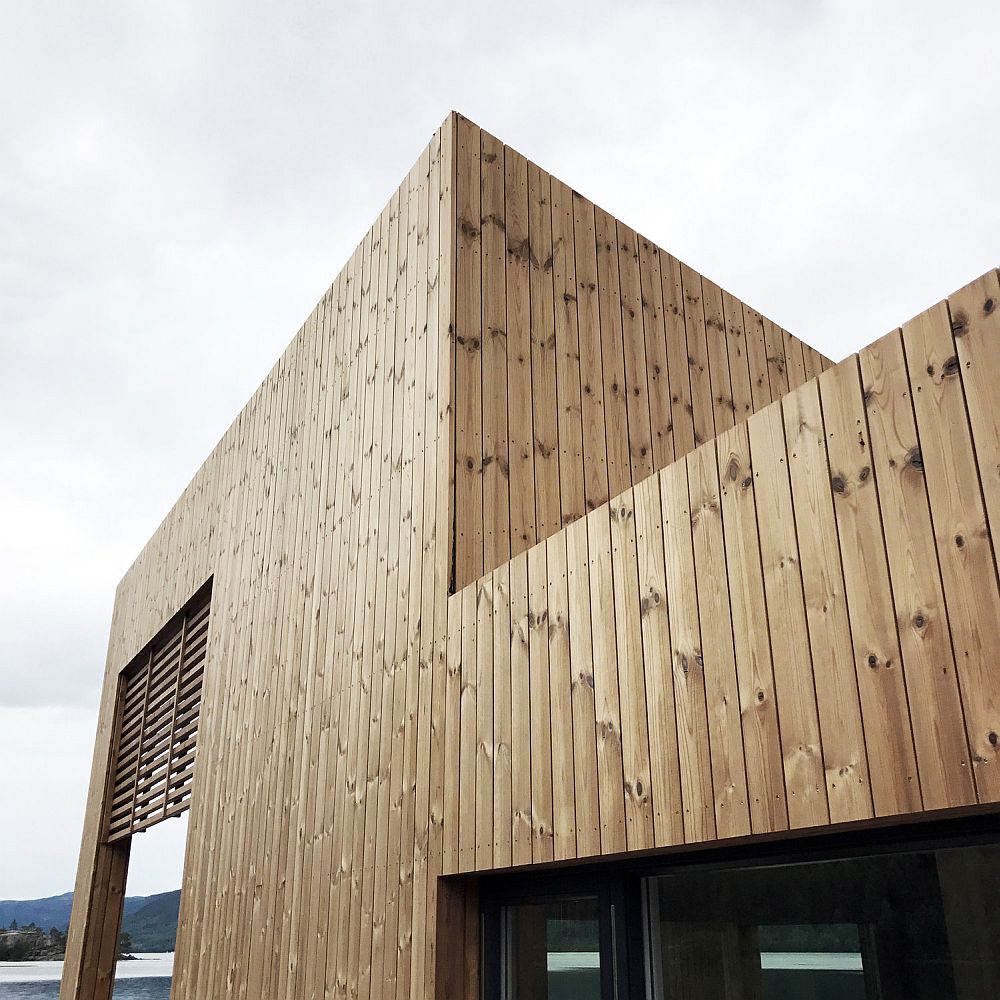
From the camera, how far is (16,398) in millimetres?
19203

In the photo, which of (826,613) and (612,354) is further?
(612,354)

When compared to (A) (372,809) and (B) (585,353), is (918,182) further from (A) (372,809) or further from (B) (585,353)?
(A) (372,809)

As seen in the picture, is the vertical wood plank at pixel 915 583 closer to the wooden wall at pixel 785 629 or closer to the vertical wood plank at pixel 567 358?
the wooden wall at pixel 785 629

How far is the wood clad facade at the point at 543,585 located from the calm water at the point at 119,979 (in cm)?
128

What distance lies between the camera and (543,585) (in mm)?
3236

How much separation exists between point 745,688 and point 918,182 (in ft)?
49.0

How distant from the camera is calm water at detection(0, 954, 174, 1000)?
23.7 feet

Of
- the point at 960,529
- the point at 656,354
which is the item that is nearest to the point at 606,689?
the point at 960,529

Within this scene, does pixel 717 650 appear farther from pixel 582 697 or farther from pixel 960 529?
pixel 960 529

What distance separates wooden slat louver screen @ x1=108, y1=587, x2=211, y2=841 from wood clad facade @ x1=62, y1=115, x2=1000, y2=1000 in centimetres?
67

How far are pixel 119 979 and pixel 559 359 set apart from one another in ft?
25.1

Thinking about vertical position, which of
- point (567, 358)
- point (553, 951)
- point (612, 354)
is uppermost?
point (612, 354)

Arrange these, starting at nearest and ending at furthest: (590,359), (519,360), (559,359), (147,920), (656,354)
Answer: (519,360) < (559,359) < (590,359) < (656,354) < (147,920)

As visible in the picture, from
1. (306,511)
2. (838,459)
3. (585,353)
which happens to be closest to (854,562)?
(838,459)
